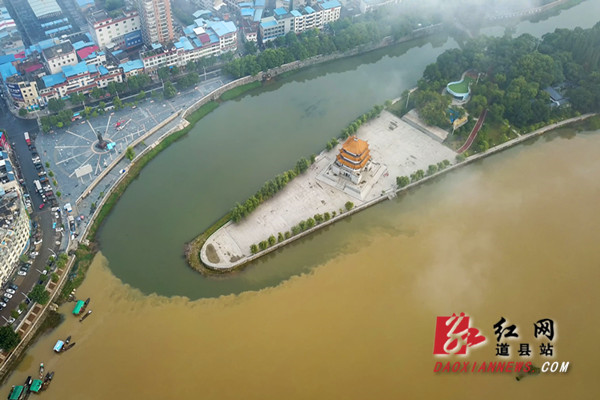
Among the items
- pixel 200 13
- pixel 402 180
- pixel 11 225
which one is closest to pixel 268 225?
pixel 402 180

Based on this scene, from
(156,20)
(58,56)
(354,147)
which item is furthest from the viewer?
(156,20)

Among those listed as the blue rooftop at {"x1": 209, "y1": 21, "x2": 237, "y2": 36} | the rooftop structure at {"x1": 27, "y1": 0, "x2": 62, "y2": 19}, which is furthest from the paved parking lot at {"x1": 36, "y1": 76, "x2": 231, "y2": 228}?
the rooftop structure at {"x1": 27, "y1": 0, "x2": 62, "y2": 19}

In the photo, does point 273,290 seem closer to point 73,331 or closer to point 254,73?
point 73,331

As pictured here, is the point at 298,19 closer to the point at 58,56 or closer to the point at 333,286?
the point at 58,56

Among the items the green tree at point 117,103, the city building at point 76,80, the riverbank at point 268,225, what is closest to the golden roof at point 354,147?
the riverbank at point 268,225

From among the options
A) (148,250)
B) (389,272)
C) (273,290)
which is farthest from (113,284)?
(389,272)

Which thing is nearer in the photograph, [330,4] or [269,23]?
[269,23]

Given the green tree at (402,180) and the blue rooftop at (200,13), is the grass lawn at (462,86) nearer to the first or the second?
the green tree at (402,180)
